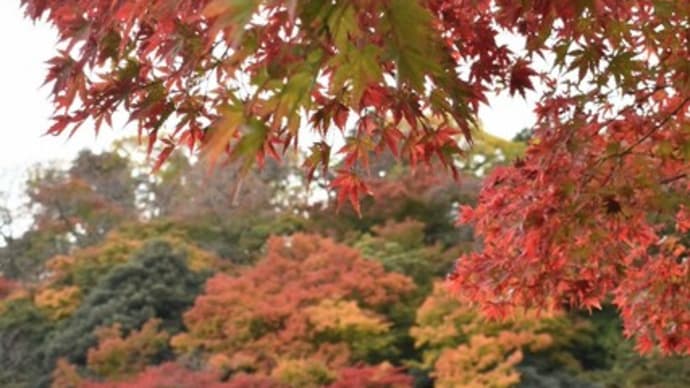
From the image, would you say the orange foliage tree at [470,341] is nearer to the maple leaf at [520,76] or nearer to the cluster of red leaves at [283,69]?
the maple leaf at [520,76]

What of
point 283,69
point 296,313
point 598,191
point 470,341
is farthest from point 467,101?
point 296,313

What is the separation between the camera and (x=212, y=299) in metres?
12.0

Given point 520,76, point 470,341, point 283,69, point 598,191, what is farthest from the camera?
point 470,341

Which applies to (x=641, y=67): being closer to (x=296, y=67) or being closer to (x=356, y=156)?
(x=356, y=156)

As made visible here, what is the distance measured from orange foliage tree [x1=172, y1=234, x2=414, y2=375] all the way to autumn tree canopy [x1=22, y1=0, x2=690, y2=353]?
20.6 ft

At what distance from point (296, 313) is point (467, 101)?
30.9 feet

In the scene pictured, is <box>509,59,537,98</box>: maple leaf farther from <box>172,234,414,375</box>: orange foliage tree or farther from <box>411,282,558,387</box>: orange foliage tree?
<box>172,234,414,375</box>: orange foliage tree

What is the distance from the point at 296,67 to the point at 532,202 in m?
2.18

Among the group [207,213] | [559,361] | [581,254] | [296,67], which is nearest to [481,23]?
[581,254]

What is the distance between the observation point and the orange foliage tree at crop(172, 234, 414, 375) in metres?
10.9

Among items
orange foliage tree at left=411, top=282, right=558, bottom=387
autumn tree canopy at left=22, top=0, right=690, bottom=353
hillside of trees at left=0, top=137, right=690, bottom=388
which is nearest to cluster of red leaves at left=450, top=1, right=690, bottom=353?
autumn tree canopy at left=22, top=0, right=690, bottom=353

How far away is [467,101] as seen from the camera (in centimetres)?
210

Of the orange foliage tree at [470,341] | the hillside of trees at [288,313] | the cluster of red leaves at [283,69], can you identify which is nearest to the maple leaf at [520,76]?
the cluster of red leaves at [283,69]

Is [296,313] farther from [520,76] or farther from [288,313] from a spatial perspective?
[520,76]
